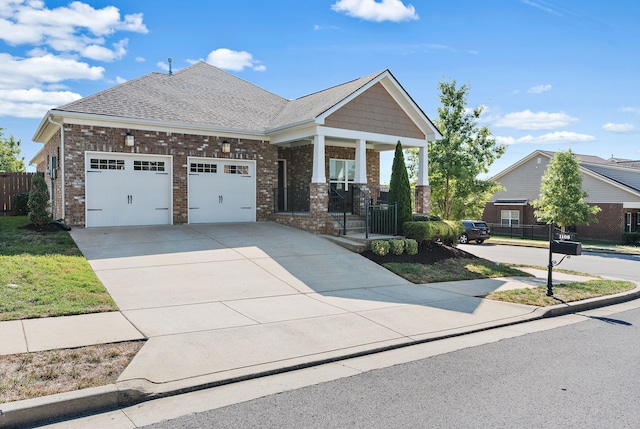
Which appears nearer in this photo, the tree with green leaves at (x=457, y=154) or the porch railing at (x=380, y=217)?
the porch railing at (x=380, y=217)

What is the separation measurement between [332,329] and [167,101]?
12.4 m

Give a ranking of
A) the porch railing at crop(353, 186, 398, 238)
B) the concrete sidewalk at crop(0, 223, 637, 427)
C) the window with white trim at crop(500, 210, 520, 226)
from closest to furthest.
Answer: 1. the concrete sidewalk at crop(0, 223, 637, 427)
2. the porch railing at crop(353, 186, 398, 238)
3. the window with white trim at crop(500, 210, 520, 226)

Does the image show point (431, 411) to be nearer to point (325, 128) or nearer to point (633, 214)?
point (325, 128)

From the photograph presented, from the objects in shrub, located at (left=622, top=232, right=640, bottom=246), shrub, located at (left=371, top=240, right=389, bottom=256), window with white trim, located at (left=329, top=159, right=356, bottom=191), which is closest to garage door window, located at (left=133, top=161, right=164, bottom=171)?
window with white trim, located at (left=329, top=159, right=356, bottom=191)

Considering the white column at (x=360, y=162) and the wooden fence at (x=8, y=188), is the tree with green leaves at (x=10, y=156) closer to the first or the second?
the wooden fence at (x=8, y=188)

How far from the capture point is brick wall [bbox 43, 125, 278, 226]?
13.8 m

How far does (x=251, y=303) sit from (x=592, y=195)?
30606 millimetres

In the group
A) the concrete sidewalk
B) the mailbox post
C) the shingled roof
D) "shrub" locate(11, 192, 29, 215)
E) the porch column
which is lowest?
the concrete sidewalk

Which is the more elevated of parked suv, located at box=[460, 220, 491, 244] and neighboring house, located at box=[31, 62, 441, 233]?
neighboring house, located at box=[31, 62, 441, 233]

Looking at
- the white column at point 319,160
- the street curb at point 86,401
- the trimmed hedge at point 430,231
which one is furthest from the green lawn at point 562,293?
the white column at point 319,160

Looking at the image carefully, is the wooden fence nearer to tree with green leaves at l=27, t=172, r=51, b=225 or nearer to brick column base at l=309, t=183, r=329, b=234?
tree with green leaves at l=27, t=172, r=51, b=225

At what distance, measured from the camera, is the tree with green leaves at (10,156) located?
4191 centimetres

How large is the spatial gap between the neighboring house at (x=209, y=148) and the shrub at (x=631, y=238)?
61.2 ft

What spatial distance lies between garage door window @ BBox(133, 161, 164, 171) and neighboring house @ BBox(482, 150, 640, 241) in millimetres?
27072
